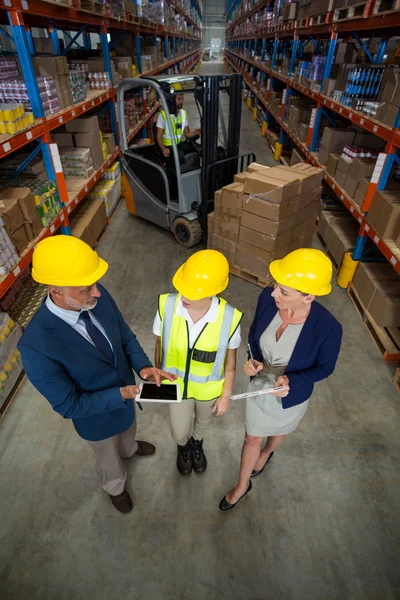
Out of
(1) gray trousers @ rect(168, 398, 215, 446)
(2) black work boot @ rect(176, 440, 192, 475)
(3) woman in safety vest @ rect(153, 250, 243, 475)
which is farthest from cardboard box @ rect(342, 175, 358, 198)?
(2) black work boot @ rect(176, 440, 192, 475)

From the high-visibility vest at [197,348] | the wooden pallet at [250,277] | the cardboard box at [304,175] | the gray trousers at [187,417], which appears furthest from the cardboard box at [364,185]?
the gray trousers at [187,417]

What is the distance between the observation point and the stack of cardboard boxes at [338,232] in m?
5.08

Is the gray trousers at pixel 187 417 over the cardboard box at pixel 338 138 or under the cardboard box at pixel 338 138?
under

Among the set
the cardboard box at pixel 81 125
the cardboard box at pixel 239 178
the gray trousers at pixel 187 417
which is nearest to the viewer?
the gray trousers at pixel 187 417

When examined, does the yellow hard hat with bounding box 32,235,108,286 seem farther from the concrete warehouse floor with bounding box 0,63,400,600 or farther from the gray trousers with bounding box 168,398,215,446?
the concrete warehouse floor with bounding box 0,63,400,600

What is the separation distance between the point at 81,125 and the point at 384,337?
5498mm

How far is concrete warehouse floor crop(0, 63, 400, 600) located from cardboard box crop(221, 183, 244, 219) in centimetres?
263

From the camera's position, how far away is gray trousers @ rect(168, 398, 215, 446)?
2383 millimetres

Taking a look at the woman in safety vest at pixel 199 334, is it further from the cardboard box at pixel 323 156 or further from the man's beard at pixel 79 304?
the cardboard box at pixel 323 156

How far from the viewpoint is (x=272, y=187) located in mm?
4109

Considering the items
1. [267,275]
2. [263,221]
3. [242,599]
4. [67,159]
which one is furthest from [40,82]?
[242,599]

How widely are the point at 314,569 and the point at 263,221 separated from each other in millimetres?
3611

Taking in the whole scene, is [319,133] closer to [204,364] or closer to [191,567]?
[204,364]

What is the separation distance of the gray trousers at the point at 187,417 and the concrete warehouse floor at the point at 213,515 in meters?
0.42
